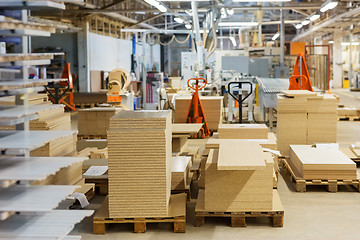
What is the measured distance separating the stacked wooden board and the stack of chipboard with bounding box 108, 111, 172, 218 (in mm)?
4071

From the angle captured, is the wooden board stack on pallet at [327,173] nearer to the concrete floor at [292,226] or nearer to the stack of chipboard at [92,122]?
the concrete floor at [292,226]

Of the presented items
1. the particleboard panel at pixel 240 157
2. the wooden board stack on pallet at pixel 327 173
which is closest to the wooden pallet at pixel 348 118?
the wooden board stack on pallet at pixel 327 173

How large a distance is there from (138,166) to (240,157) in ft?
3.64

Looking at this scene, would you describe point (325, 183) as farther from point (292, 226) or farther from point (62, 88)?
point (62, 88)

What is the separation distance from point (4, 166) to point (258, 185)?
2.80 m

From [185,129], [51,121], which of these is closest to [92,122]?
[185,129]

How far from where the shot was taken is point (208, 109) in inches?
492

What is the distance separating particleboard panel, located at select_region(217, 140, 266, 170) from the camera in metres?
5.08

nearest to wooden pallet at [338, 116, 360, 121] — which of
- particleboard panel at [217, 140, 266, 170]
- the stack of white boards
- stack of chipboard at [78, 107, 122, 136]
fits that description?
stack of chipboard at [78, 107, 122, 136]

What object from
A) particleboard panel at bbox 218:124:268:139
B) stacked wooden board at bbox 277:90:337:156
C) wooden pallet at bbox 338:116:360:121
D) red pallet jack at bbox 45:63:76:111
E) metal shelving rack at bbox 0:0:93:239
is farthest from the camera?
wooden pallet at bbox 338:116:360:121

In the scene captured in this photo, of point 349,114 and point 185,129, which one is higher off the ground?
point 185,129

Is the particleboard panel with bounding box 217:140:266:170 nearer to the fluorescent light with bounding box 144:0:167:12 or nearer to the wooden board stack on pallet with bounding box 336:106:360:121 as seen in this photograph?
the fluorescent light with bounding box 144:0:167:12

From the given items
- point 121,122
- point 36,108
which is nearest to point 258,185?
point 121,122

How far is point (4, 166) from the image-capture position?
3.54 metres
